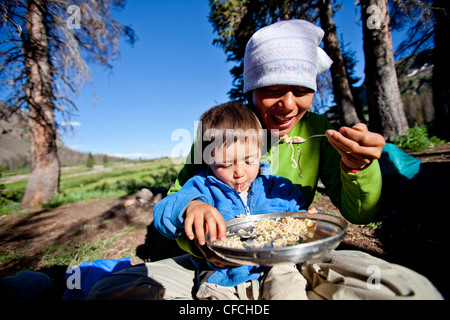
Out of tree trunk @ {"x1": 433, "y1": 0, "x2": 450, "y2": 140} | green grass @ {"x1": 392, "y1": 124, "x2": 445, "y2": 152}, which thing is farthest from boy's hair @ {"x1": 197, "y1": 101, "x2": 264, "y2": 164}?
tree trunk @ {"x1": 433, "y1": 0, "x2": 450, "y2": 140}

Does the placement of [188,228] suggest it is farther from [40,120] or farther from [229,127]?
[40,120]

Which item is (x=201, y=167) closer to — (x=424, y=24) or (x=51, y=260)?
(x=51, y=260)

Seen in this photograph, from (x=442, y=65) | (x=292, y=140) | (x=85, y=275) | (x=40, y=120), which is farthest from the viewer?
(x=40, y=120)

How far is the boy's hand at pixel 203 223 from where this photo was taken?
118 cm

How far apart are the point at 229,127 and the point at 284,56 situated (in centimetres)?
70

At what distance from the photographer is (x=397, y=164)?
3.68m

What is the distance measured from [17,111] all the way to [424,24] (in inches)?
512

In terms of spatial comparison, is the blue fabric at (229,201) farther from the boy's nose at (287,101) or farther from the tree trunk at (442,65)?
the tree trunk at (442,65)

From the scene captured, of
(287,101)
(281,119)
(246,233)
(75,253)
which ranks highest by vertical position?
(287,101)

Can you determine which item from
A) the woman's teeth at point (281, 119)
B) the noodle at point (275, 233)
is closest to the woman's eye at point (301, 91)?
the woman's teeth at point (281, 119)

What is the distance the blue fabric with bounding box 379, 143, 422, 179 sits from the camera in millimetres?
3584

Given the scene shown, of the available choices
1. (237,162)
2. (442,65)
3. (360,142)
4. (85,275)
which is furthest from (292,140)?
(442,65)

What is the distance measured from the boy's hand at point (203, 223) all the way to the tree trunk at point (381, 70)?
22.2 feet
